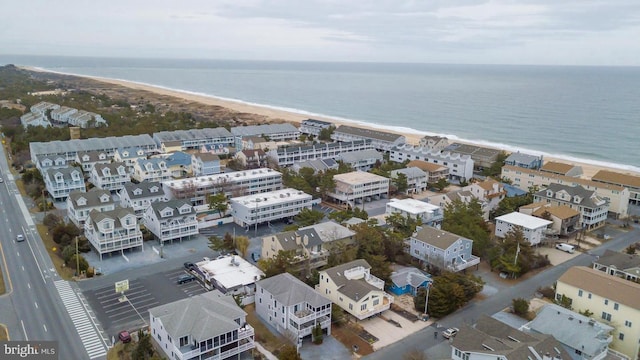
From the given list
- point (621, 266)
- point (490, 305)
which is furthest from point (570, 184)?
point (490, 305)

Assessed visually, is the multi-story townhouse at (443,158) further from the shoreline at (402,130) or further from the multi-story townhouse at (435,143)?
the shoreline at (402,130)

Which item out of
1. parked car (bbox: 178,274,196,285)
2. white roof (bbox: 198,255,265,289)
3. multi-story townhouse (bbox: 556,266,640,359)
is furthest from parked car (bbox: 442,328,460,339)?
parked car (bbox: 178,274,196,285)

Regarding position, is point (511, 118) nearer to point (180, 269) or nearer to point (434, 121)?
point (434, 121)

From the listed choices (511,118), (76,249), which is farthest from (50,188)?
(511,118)

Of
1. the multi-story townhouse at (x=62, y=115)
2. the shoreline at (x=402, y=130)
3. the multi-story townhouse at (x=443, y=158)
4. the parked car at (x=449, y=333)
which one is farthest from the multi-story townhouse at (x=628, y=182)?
the multi-story townhouse at (x=62, y=115)

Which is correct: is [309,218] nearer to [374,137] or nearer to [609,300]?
[609,300]

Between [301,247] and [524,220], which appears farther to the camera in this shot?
[524,220]
